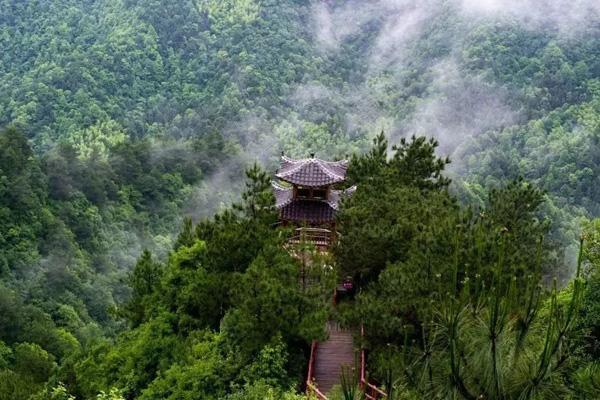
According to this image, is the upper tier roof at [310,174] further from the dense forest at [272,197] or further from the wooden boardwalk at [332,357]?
the wooden boardwalk at [332,357]

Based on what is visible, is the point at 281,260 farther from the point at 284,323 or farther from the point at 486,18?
the point at 486,18

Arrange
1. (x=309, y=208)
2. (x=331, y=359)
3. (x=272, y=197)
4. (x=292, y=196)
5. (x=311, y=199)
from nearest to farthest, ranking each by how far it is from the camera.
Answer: (x=331, y=359) < (x=272, y=197) < (x=309, y=208) < (x=311, y=199) < (x=292, y=196)

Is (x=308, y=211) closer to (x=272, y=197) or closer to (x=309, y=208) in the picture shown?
(x=309, y=208)

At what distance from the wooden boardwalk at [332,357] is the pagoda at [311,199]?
4.36 meters

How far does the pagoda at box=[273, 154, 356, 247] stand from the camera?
21484mm

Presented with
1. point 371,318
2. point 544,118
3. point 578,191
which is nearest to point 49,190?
point 371,318

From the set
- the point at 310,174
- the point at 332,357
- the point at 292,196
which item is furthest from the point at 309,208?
the point at 332,357

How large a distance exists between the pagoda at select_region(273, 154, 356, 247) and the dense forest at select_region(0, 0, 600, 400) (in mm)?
1141

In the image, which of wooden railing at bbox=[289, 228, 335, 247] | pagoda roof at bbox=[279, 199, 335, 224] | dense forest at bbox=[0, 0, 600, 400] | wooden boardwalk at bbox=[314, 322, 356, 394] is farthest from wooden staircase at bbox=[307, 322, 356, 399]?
pagoda roof at bbox=[279, 199, 335, 224]

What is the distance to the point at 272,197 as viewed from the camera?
1986cm

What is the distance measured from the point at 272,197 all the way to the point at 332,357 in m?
5.44

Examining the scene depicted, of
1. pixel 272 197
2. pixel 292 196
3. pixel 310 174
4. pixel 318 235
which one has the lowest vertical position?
pixel 318 235

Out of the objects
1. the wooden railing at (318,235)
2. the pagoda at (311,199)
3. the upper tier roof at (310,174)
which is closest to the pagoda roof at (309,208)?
the pagoda at (311,199)

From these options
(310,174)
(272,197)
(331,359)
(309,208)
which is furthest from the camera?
(309,208)
